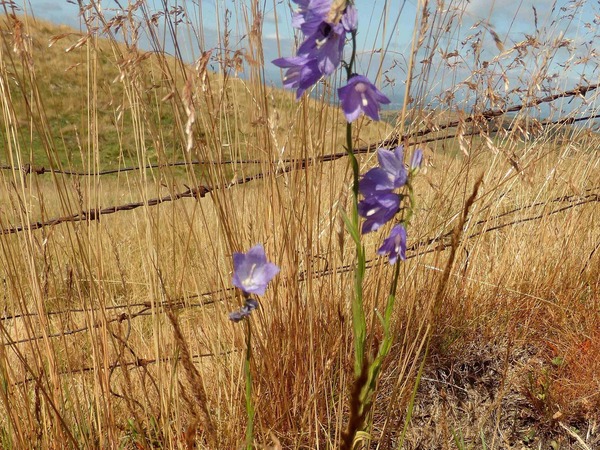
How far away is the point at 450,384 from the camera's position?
186 cm

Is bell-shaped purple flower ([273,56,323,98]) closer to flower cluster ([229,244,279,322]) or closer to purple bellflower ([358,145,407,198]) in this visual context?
purple bellflower ([358,145,407,198])

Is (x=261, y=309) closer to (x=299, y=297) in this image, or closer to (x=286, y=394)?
(x=299, y=297)

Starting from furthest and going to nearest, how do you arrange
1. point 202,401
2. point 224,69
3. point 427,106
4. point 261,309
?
point 427,106, point 261,309, point 224,69, point 202,401

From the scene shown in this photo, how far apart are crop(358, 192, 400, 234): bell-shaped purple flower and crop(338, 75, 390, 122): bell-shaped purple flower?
141 millimetres

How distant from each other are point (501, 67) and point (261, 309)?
1.39 metres

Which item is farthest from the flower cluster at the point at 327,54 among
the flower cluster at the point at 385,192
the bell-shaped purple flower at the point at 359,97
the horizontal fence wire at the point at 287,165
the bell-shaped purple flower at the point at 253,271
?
the horizontal fence wire at the point at 287,165

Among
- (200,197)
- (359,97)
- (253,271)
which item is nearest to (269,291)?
(200,197)

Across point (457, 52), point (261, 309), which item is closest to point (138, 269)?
point (261, 309)

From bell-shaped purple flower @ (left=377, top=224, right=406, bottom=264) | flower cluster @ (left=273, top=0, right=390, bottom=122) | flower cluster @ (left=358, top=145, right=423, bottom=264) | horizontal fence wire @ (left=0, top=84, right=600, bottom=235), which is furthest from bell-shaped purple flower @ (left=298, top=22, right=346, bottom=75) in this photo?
horizontal fence wire @ (left=0, top=84, right=600, bottom=235)

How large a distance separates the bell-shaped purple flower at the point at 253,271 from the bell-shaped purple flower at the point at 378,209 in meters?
0.18

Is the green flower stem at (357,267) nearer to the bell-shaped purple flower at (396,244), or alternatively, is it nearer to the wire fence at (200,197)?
the bell-shaped purple flower at (396,244)

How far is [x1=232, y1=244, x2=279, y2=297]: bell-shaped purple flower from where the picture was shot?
0.92 meters

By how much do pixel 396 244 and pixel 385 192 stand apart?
9cm

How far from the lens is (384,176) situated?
90 cm
